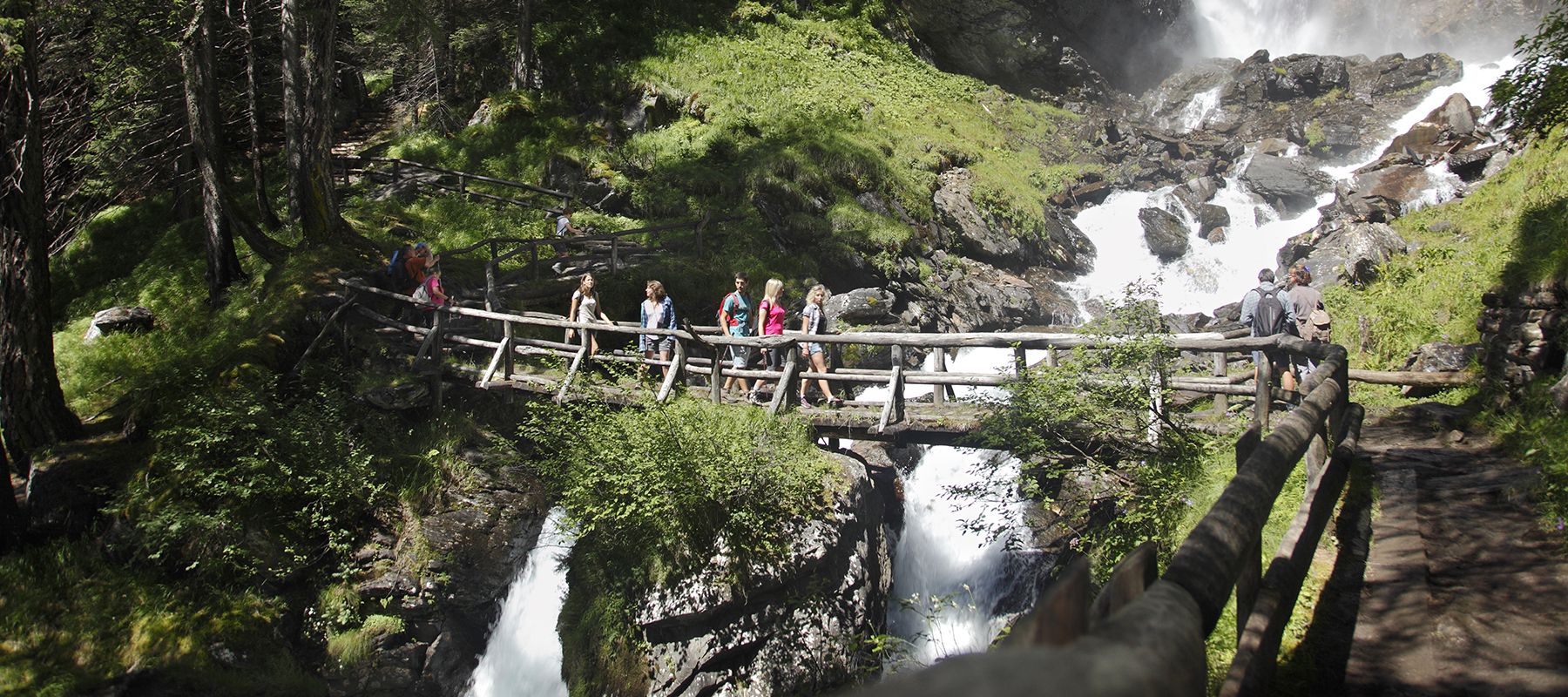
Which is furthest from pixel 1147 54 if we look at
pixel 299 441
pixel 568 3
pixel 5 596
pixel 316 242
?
pixel 5 596

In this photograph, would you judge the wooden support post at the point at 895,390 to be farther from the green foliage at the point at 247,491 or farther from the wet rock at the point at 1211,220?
the wet rock at the point at 1211,220

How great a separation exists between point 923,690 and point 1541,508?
15.8 ft

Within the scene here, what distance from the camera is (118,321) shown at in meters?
13.9

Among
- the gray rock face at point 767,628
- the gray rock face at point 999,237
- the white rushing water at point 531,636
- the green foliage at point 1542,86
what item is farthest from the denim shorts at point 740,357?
the gray rock face at point 999,237

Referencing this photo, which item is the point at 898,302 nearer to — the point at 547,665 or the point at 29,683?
the point at 547,665

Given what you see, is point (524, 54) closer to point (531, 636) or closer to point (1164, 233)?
point (531, 636)

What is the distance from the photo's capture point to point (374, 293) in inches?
480

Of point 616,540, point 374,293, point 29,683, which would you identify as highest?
point 374,293

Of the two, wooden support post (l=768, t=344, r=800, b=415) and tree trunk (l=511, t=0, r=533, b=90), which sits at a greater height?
tree trunk (l=511, t=0, r=533, b=90)

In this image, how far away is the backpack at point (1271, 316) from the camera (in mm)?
8742

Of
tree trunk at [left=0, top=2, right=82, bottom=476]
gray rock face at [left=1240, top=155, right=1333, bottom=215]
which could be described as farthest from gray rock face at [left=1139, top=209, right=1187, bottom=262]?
tree trunk at [left=0, top=2, right=82, bottom=476]

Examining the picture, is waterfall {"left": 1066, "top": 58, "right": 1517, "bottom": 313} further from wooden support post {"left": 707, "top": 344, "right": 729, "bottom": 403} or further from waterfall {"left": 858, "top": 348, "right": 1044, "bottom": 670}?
wooden support post {"left": 707, "top": 344, "right": 729, "bottom": 403}

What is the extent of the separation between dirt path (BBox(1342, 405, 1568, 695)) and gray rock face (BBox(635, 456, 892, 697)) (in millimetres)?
4924

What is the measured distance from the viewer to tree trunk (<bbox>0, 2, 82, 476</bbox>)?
28.1 ft
